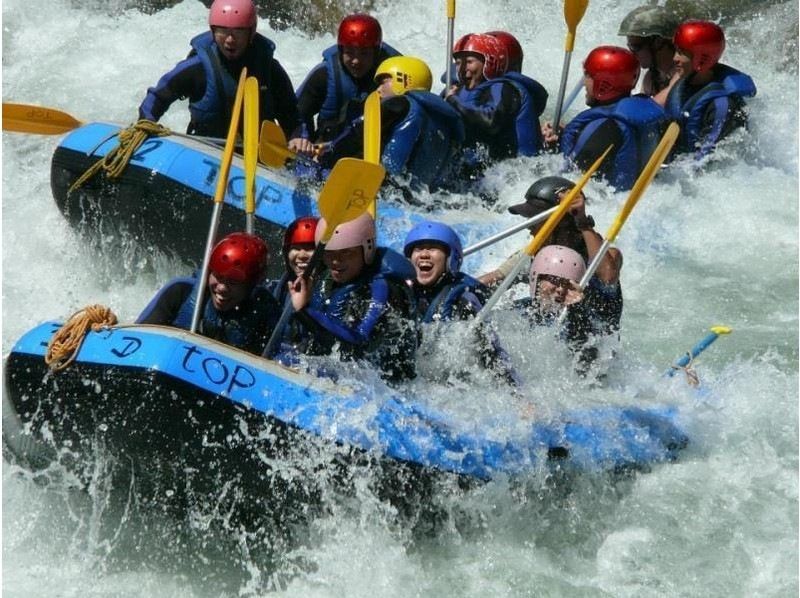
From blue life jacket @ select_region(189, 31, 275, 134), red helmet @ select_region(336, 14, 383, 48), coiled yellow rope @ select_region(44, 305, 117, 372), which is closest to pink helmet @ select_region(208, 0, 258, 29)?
blue life jacket @ select_region(189, 31, 275, 134)

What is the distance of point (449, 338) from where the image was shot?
Result: 5.78m

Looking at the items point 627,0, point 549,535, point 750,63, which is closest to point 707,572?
point 549,535

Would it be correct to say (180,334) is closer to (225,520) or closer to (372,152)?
(225,520)

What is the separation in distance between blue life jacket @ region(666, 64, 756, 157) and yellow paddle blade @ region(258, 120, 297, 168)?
2.72m

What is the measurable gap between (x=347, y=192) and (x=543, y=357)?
1.13 metres

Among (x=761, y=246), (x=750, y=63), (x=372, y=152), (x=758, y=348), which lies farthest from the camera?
(x=750, y=63)

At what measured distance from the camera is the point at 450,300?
5.90 meters

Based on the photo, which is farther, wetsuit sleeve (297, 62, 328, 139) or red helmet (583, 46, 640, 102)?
wetsuit sleeve (297, 62, 328, 139)

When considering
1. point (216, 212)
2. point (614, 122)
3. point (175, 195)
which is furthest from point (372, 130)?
point (614, 122)

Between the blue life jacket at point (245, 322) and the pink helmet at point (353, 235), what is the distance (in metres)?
0.35

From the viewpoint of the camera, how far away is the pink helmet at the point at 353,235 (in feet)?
18.6

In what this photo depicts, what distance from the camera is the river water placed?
562cm

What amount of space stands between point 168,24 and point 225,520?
8485 mm

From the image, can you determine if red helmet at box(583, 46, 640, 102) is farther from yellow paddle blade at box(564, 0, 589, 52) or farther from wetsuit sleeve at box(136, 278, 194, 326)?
wetsuit sleeve at box(136, 278, 194, 326)
